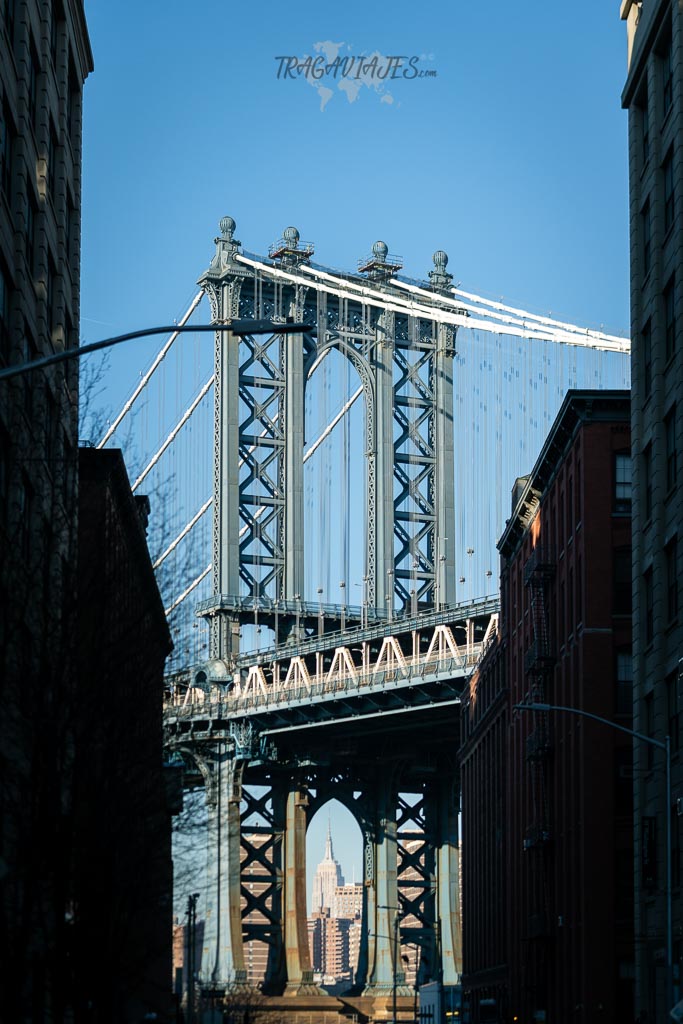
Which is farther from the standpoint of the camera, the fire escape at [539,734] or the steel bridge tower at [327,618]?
the steel bridge tower at [327,618]

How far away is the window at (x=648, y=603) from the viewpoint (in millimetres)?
56469

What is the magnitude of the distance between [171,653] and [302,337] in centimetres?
9156

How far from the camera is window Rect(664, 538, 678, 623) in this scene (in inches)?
2106

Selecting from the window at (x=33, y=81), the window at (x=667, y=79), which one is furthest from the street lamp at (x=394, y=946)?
the window at (x=33, y=81)

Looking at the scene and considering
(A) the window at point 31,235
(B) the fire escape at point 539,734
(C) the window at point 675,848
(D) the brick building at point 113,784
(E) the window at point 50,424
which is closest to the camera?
(D) the brick building at point 113,784

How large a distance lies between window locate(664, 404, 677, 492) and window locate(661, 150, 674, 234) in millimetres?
5019

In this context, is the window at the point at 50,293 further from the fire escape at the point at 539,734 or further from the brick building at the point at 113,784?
the fire escape at the point at 539,734

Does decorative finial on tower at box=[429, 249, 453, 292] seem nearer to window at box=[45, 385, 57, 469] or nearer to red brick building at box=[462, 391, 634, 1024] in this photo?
red brick building at box=[462, 391, 634, 1024]

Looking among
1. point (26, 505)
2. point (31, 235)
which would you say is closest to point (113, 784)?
point (26, 505)

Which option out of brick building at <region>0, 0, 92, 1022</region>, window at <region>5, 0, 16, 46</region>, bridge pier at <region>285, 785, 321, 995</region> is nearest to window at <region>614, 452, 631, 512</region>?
brick building at <region>0, 0, 92, 1022</region>

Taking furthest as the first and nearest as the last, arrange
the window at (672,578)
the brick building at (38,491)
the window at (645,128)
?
the window at (645,128) < the window at (672,578) < the brick building at (38,491)

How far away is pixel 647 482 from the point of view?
57.7 m

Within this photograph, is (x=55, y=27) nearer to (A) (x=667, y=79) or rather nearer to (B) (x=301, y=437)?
(A) (x=667, y=79)

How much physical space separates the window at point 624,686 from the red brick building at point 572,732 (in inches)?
1.8
